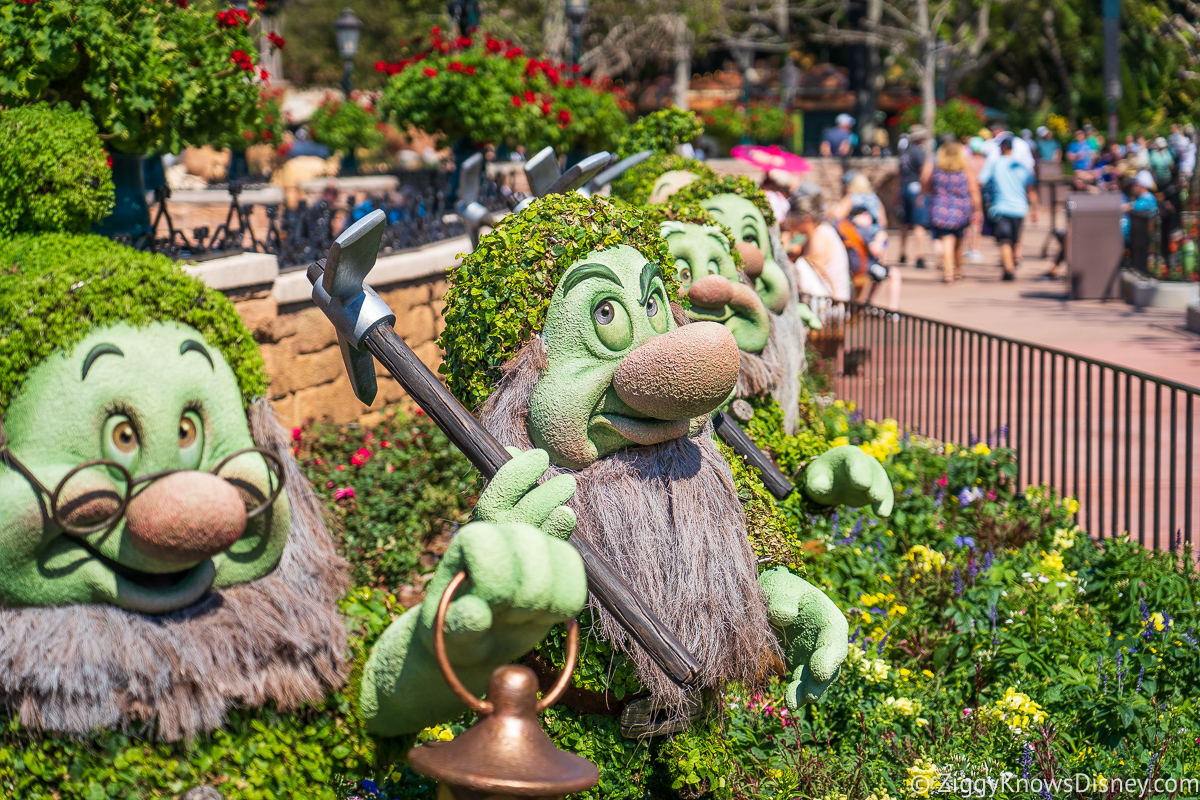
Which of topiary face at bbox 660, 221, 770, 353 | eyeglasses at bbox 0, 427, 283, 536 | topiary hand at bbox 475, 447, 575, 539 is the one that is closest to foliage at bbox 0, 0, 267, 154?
topiary face at bbox 660, 221, 770, 353

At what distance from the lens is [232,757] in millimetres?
2244

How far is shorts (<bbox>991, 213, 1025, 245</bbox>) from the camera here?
1409cm

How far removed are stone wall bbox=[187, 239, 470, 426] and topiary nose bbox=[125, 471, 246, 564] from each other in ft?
10.0


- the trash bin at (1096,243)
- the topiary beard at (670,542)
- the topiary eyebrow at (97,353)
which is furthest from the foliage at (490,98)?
the topiary eyebrow at (97,353)

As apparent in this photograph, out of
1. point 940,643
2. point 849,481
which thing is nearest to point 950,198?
point 940,643

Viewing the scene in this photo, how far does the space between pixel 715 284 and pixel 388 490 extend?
7.77 ft

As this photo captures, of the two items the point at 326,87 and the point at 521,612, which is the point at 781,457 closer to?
the point at 521,612

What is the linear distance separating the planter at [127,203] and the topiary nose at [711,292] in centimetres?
300

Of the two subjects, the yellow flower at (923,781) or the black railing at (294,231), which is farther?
the black railing at (294,231)

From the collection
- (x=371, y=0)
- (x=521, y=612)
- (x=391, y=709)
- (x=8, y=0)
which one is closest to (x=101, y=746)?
(x=391, y=709)

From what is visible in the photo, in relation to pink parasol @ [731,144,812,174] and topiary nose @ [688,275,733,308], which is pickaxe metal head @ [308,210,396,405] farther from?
pink parasol @ [731,144,812,174]

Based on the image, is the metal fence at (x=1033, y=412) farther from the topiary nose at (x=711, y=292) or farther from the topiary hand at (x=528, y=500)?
the topiary hand at (x=528, y=500)

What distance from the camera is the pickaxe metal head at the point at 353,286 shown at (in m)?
2.49

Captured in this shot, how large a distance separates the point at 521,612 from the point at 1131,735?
8.30ft
